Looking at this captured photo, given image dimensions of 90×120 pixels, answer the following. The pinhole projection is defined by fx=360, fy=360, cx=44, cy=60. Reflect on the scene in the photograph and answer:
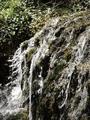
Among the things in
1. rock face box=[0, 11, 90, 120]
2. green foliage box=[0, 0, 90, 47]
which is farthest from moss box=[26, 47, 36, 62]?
green foliage box=[0, 0, 90, 47]

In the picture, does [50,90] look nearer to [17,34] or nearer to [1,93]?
[1,93]

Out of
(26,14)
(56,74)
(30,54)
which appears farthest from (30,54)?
(26,14)

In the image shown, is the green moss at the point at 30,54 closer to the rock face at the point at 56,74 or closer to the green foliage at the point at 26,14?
the rock face at the point at 56,74

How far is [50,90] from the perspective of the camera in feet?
15.2

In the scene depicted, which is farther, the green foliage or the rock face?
the green foliage

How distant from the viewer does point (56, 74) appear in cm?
465

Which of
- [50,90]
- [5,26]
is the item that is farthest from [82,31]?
[5,26]

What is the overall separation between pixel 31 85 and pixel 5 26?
2528 mm

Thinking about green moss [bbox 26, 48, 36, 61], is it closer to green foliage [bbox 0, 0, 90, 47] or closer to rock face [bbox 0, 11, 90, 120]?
rock face [bbox 0, 11, 90, 120]

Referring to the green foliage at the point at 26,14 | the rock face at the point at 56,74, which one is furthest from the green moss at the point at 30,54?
the green foliage at the point at 26,14

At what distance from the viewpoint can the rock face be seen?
13.5 ft

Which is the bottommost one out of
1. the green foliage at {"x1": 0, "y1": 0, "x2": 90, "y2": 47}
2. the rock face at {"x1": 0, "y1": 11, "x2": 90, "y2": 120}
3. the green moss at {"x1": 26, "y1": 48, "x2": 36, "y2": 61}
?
the rock face at {"x1": 0, "y1": 11, "x2": 90, "y2": 120}

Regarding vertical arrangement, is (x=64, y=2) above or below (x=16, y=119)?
above

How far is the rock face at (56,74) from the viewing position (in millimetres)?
4129
